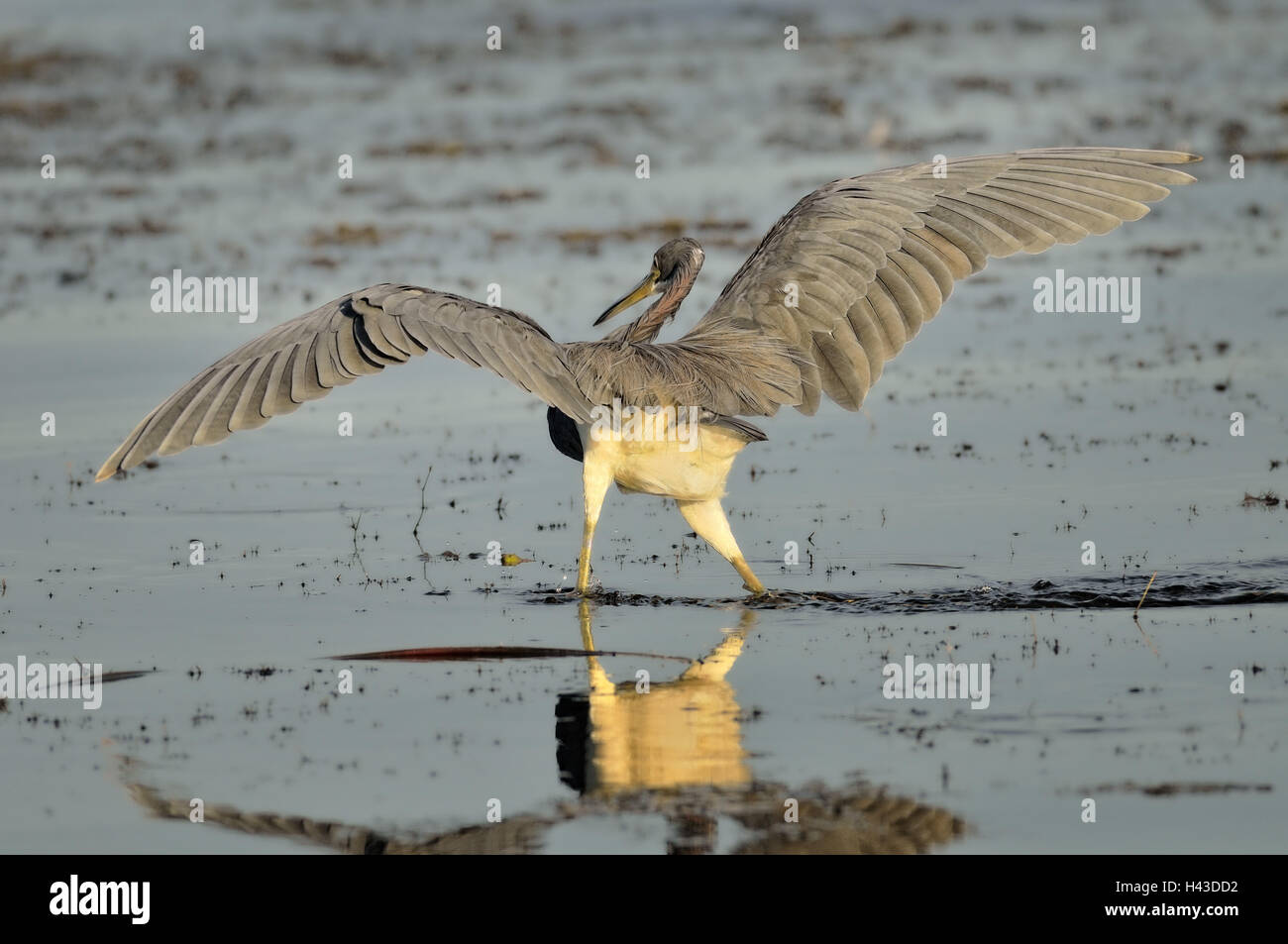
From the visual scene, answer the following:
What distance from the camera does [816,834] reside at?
19.4 feet

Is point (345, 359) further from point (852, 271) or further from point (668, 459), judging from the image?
point (852, 271)

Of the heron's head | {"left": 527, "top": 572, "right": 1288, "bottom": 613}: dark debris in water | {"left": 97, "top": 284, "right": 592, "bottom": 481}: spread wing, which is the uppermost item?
the heron's head

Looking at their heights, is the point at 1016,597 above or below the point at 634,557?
below

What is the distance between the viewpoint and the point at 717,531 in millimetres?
9227

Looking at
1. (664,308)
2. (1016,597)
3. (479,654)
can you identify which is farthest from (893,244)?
(479,654)

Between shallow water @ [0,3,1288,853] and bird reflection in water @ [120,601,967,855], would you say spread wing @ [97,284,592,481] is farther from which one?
bird reflection in water @ [120,601,967,855]

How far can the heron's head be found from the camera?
33.1ft

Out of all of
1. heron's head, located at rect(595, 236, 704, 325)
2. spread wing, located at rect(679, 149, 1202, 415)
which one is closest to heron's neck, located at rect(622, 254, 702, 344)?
heron's head, located at rect(595, 236, 704, 325)

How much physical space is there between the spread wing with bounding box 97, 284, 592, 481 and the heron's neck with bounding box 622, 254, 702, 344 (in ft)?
4.34

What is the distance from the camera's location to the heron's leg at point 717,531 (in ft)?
30.1

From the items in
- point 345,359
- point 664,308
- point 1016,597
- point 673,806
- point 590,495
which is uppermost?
point 664,308

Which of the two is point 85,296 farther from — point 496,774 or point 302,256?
point 496,774

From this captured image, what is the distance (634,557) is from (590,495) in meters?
1.45

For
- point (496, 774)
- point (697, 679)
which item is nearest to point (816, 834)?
point (496, 774)
